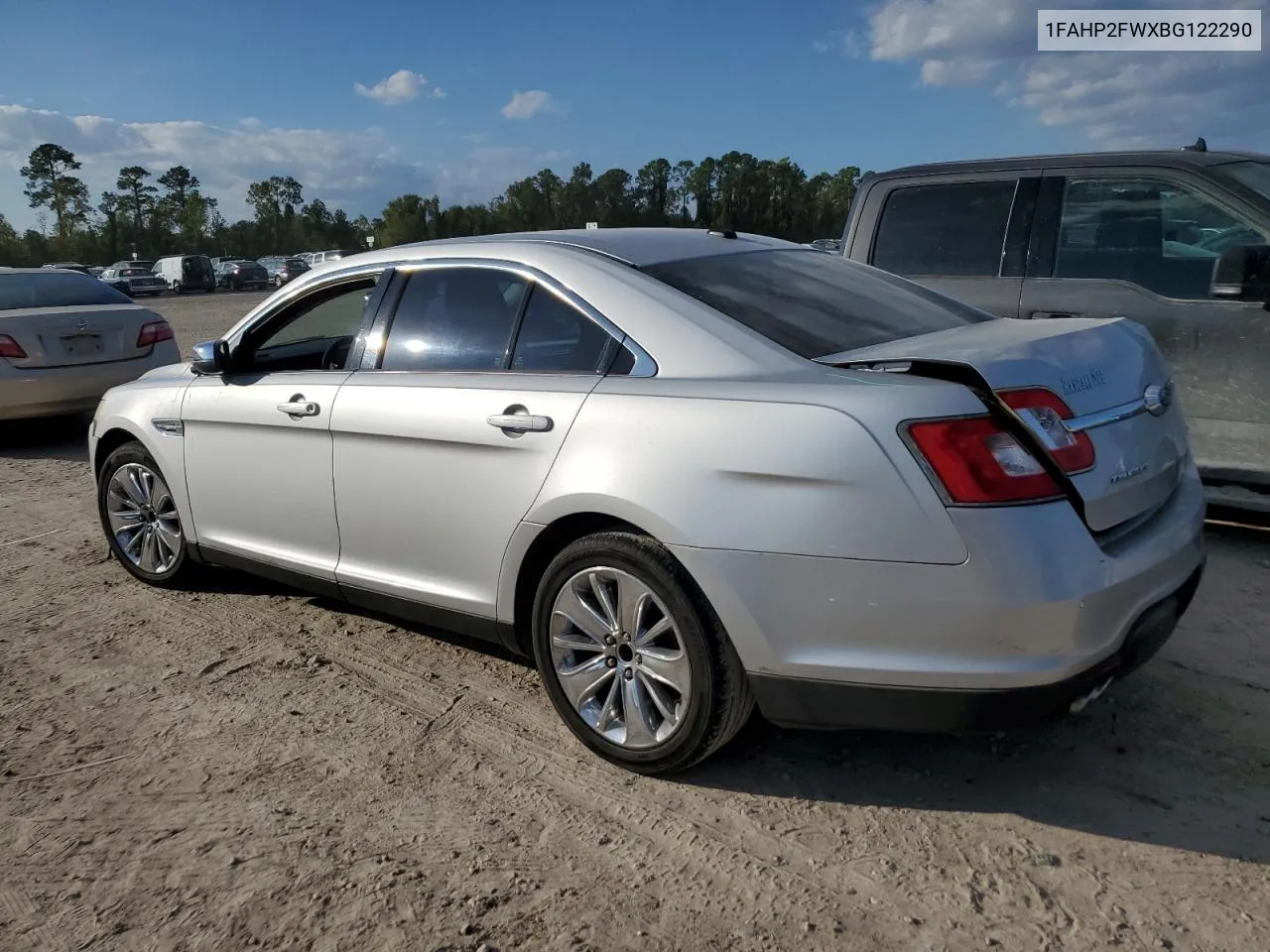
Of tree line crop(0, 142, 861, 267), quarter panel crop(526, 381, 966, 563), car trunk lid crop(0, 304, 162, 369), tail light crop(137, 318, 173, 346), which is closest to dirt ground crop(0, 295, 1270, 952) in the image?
quarter panel crop(526, 381, 966, 563)

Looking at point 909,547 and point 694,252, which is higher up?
point 694,252

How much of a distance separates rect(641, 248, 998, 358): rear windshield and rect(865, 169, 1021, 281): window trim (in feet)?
5.46

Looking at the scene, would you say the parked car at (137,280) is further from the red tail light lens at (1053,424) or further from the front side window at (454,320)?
the red tail light lens at (1053,424)

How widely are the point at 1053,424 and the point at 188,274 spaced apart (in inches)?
2271

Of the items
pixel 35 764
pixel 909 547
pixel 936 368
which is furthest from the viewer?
pixel 35 764

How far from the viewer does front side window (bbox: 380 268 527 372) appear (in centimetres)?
360

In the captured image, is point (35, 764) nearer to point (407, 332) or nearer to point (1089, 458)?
point (407, 332)

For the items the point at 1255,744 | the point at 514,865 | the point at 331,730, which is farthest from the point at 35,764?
the point at 1255,744

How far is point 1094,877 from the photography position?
8.40 ft

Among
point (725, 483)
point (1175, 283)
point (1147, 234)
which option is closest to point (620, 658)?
point (725, 483)

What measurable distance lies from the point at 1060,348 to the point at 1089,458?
1.25ft

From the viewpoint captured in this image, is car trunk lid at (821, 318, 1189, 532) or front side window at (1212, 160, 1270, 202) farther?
front side window at (1212, 160, 1270, 202)

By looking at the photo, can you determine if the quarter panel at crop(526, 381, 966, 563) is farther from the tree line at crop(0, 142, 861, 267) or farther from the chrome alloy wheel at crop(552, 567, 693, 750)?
the tree line at crop(0, 142, 861, 267)

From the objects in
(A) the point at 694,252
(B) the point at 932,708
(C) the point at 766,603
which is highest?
(A) the point at 694,252
